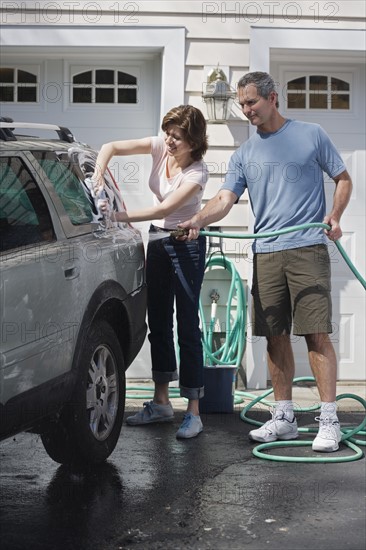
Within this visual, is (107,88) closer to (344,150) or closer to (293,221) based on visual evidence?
(344,150)

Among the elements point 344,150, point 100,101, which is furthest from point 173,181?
point 344,150

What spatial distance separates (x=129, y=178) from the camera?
27.3 feet

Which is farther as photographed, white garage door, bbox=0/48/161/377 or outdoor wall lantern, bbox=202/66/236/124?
white garage door, bbox=0/48/161/377

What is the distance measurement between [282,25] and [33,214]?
3.89 metres

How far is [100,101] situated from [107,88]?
0.12 metres

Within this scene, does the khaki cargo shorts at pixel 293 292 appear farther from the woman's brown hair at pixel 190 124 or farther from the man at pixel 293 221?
the woman's brown hair at pixel 190 124

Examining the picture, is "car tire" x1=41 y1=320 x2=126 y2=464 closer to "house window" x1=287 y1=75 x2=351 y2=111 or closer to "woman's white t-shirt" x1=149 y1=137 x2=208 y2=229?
"woman's white t-shirt" x1=149 y1=137 x2=208 y2=229

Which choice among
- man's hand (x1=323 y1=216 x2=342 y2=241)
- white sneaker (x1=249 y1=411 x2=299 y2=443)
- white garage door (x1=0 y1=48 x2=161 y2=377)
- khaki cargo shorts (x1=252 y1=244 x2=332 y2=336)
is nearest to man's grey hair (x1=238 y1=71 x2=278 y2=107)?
man's hand (x1=323 y1=216 x2=342 y2=241)

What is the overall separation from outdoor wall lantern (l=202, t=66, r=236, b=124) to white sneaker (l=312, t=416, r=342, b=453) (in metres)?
2.88

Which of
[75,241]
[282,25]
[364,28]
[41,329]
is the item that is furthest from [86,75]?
[41,329]

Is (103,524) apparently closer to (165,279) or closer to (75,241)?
(75,241)

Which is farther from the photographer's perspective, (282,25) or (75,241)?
(282,25)

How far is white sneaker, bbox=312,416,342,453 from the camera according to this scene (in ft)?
19.1

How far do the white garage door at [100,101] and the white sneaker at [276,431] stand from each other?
2612 millimetres
